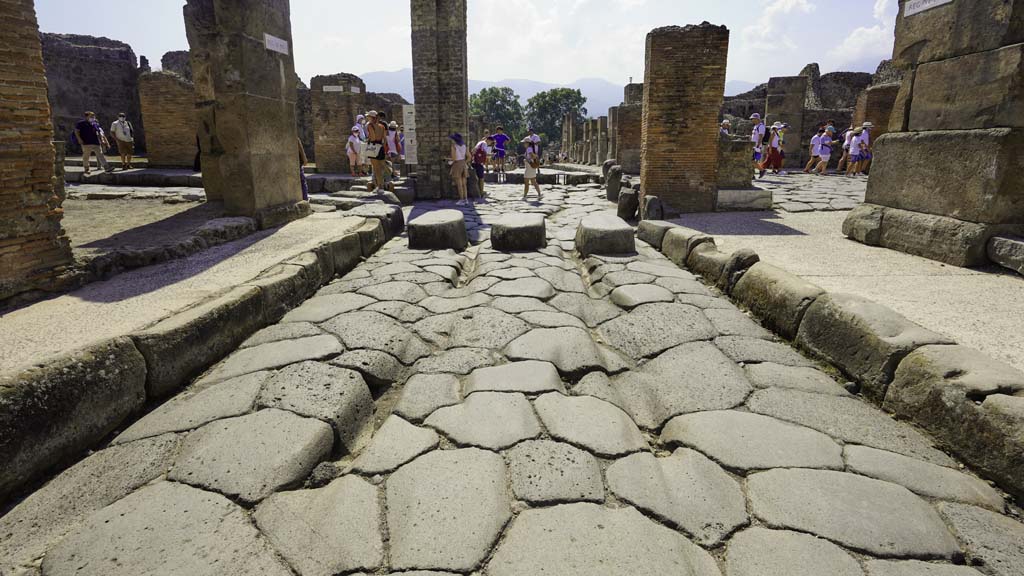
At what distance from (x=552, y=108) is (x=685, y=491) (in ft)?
172

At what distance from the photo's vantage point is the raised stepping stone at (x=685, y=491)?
1545 mm

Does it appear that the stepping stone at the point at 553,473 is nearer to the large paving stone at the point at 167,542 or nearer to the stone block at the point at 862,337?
the large paving stone at the point at 167,542

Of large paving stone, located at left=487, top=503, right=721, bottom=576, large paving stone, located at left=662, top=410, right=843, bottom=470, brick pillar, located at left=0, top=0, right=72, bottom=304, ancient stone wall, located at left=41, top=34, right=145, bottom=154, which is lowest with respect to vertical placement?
large paving stone, located at left=487, top=503, right=721, bottom=576

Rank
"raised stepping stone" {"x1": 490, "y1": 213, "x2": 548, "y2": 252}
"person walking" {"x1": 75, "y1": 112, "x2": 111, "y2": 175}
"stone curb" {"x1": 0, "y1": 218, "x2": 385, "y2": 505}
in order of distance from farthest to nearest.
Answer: "person walking" {"x1": 75, "y1": 112, "x2": 111, "y2": 175} < "raised stepping stone" {"x1": 490, "y1": 213, "x2": 548, "y2": 252} < "stone curb" {"x1": 0, "y1": 218, "x2": 385, "y2": 505}

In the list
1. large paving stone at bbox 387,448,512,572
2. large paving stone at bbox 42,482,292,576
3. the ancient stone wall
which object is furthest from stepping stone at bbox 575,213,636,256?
the ancient stone wall

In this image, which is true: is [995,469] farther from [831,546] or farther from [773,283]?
[773,283]

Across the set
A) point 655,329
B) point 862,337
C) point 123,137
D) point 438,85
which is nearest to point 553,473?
point 655,329

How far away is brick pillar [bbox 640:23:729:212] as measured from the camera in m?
6.85

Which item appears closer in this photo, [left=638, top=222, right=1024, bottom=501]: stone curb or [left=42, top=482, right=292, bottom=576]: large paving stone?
[left=42, top=482, right=292, bottom=576]: large paving stone

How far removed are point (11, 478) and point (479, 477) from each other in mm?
1494

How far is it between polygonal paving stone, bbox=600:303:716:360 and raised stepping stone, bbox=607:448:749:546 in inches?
40.6

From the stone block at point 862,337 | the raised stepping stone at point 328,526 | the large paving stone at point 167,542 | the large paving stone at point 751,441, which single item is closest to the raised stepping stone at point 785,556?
the large paving stone at point 751,441

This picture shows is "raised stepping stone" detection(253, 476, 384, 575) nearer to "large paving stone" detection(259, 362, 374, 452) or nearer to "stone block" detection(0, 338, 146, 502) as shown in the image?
"large paving stone" detection(259, 362, 374, 452)

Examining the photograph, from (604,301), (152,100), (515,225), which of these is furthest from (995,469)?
(152,100)
